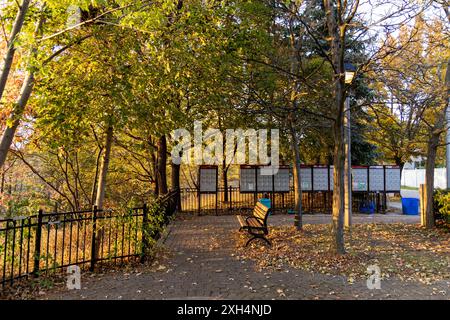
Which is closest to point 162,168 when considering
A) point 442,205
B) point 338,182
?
point 338,182

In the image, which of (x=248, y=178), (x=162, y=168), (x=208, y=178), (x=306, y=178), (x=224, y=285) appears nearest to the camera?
(x=224, y=285)

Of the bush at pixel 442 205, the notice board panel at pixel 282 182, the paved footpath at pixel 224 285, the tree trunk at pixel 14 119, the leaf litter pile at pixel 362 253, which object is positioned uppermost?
the tree trunk at pixel 14 119

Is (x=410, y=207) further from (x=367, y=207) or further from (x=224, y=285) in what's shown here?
(x=224, y=285)

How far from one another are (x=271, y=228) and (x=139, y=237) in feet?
16.3

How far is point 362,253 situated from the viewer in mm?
7129

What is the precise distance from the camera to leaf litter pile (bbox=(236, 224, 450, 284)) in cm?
601

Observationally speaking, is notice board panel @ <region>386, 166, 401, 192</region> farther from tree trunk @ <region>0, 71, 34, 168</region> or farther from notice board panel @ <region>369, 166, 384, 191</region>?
tree trunk @ <region>0, 71, 34, 168</region>

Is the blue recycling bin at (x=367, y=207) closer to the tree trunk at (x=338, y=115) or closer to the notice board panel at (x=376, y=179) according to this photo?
the notice board panel at (x=376, y=179)

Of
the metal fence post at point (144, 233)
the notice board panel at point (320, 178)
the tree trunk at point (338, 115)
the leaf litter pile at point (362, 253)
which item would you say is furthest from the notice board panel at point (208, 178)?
the tree trunk at point (338, 115)

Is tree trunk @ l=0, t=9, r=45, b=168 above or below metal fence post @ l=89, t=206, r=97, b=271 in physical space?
above

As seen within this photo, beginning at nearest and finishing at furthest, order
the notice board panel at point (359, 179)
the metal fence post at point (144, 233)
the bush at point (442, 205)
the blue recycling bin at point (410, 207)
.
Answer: the metal fence post at point (144, 233)
the bush at point (442, 205)
the notice board panel at point (359, 179)
the blue recycling bin at point (410, 207)

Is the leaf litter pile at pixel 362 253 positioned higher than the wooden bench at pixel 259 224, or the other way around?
the wooden bench at pixel 259 224

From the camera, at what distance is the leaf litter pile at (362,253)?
6.01m

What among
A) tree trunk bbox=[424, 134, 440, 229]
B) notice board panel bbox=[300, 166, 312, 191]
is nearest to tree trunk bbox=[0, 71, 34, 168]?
tree trunk bbox=[424, 134, 440, 229]
